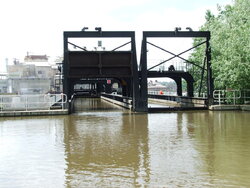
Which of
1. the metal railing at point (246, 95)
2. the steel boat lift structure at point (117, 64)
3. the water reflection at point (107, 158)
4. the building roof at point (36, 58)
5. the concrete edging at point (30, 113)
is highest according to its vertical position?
the building roof at point (36, 58)

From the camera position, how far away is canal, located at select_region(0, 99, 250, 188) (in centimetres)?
742

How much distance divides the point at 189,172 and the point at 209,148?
321 cm

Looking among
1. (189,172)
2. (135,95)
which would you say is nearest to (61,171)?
(189,172)

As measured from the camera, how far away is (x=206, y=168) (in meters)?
8.28

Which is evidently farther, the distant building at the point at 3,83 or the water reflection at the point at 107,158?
the distant building at the point at 3,83

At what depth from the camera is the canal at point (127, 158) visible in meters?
7.42

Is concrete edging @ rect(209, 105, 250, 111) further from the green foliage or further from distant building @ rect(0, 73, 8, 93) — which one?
distant building @ rect(0, 73, 8, 93)

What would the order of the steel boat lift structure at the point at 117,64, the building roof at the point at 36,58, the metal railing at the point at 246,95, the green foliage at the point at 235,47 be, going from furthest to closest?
the building roof at the point at 36,58
the metal railing at the point at 246,95
the steel boat lift structure at the point at 117,64
the green foliage at the point at 235,47

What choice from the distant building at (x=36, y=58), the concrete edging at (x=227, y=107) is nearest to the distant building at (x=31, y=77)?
the distant building at (x=36, y=58)

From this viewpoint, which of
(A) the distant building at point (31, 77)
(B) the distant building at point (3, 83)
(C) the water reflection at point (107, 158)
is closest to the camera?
(C) the water reflection at point (107, 158)

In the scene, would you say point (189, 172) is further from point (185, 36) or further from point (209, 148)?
point (185, 36)

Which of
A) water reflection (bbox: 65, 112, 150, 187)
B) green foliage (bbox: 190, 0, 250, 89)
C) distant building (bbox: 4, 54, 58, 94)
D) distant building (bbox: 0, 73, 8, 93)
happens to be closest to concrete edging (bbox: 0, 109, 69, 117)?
water reflection (bbox: 65, 112, 150, 187)

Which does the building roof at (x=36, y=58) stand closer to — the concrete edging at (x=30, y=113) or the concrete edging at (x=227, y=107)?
the concrete edging at (x=30, y=113)

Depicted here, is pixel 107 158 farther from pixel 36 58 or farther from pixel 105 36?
pixel 36 58
